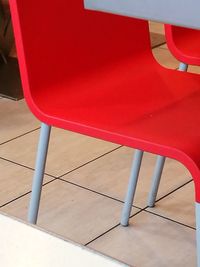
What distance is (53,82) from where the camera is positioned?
1192 mm

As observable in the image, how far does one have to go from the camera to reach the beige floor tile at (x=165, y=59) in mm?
2835

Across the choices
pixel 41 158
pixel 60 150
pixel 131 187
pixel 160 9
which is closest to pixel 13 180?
pixel 60 150

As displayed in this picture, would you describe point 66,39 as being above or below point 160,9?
below

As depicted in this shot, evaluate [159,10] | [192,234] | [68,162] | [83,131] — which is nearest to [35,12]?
[83,131]

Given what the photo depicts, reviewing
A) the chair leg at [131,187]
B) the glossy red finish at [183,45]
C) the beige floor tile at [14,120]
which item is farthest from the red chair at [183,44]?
the beige floor tile at [14,120]

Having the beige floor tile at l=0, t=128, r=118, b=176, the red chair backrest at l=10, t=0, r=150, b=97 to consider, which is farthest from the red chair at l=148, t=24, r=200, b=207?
the beige floor tile at l=0, t=128, r=118, b=176

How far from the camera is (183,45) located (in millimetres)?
1498

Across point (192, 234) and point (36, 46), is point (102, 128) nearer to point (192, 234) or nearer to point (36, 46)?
point (36, 46)

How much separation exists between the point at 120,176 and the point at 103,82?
0.63 m

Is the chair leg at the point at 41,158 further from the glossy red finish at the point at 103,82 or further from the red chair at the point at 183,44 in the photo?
the red chair at the point at 183,44

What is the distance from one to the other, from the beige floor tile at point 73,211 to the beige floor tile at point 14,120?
416 mm

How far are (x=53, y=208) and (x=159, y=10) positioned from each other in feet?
3.78

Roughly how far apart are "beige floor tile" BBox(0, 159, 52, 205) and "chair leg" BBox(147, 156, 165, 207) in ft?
1.08

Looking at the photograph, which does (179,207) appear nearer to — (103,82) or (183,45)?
(183,45)
